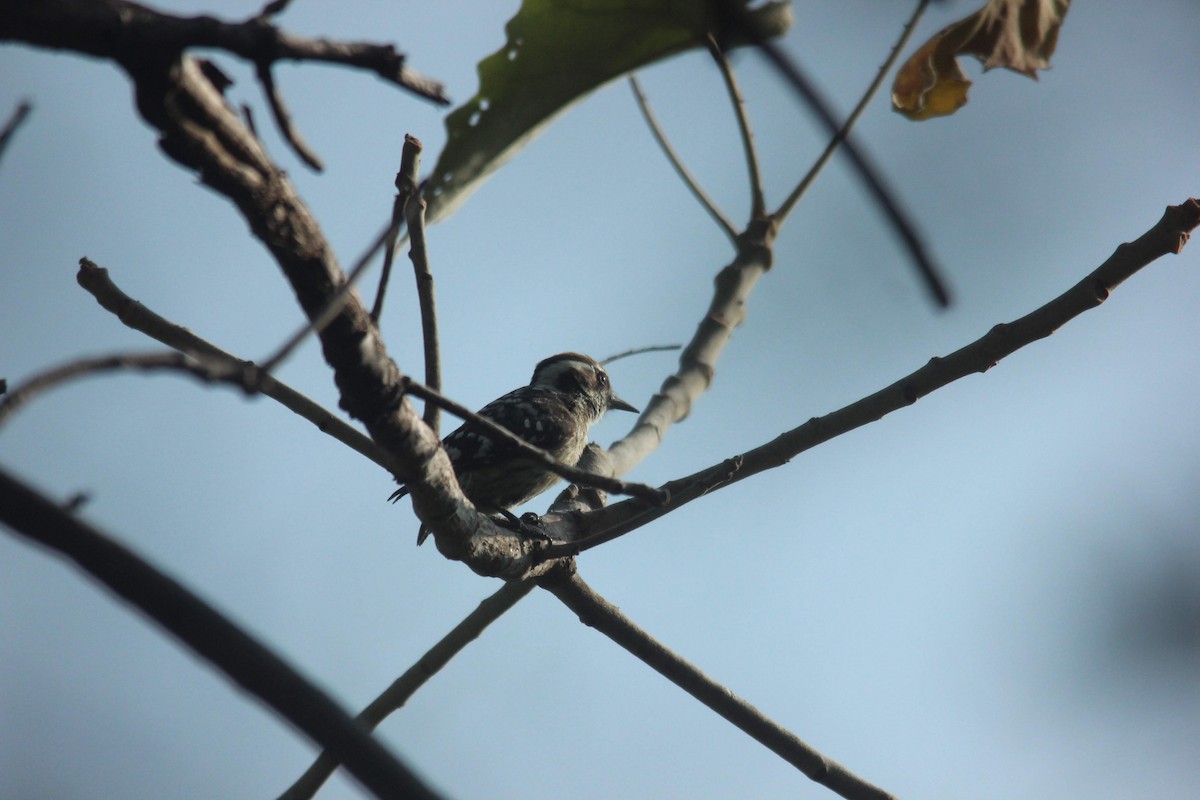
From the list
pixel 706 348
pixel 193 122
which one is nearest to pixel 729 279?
pixel 706 348

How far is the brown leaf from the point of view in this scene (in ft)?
10.7

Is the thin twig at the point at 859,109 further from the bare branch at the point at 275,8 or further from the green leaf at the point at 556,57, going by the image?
the bare branch at the point at 275,8

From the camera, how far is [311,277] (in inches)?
71.4

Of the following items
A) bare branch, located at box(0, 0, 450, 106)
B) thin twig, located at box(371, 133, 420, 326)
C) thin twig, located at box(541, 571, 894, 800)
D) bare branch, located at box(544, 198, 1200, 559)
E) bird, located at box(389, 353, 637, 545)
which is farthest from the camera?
bird, located at box(389, 353, 637, 545)

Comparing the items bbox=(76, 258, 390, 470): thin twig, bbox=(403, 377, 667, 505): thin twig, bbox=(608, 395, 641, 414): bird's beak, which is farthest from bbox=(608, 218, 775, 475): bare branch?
bbox=(608, 395, 641, 414): bird's beak

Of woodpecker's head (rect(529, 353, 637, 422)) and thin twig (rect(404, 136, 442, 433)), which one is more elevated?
woodpecker's head (rect(529, 353, 637, 422))

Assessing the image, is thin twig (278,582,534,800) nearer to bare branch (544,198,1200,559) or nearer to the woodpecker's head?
bare branch (544,198,1200,559)

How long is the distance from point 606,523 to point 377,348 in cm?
161

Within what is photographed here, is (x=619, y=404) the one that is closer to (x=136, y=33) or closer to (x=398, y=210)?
(x=398, y=210)

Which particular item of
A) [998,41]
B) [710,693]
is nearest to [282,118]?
[710,693]

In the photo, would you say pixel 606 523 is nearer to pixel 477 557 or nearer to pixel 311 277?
pixel 477 557

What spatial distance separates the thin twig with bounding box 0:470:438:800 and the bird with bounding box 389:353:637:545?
3.71 m

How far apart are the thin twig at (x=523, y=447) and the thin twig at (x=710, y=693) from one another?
129 cm

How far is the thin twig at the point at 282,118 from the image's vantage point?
1353 mm
